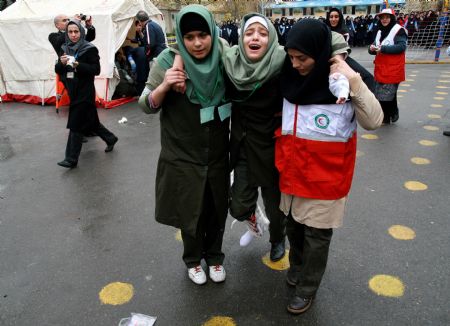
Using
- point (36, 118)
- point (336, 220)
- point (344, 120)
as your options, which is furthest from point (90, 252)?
point (36, 118)

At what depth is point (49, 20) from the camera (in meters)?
7.75

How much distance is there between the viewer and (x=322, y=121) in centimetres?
182

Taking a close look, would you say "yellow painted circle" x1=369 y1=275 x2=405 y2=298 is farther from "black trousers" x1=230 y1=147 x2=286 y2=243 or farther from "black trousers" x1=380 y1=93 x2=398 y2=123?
"black trousers" x1=380 y1=93 x2=398 y2=123

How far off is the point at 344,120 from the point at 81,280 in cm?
202

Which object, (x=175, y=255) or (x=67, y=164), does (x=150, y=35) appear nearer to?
(x=67, y=164)

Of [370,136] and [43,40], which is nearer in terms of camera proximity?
[370,136]

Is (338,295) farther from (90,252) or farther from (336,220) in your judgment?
(90,252)

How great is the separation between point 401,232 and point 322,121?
1.58m

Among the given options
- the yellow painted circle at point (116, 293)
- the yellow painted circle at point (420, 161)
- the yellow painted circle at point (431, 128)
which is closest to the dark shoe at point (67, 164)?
the yellow painted circle at point (116, 293)

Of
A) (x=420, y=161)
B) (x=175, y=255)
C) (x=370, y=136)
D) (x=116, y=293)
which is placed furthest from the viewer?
(x=370, y=136)

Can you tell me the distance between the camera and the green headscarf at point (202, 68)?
1883 mm

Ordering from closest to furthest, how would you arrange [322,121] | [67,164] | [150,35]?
[322,121], [67,164], [150,35]

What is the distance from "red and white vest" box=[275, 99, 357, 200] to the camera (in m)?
1.81

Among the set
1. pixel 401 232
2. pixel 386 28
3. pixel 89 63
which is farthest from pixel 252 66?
pixel 386 28
